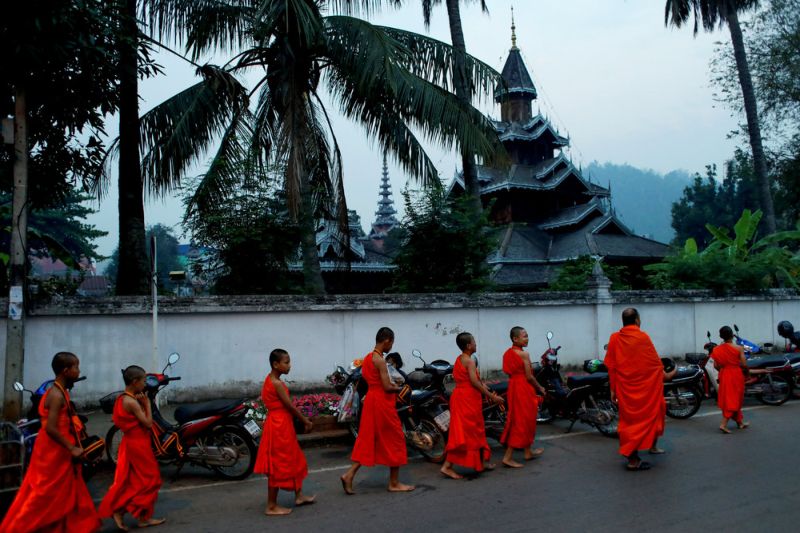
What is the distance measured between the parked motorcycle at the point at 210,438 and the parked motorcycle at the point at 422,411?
1205 millimetres

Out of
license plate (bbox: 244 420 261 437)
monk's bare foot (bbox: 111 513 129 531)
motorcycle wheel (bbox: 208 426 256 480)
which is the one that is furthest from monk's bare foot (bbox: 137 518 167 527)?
license plate (bbox: 244 420 261 437)

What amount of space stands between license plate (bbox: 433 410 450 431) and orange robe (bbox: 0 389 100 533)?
11.6 ft

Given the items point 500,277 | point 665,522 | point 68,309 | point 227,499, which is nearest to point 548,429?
point 665,522

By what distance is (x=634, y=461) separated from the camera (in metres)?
6.60

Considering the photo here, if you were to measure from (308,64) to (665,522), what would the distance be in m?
10.1

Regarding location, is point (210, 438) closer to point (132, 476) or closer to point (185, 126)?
point (132, 476)

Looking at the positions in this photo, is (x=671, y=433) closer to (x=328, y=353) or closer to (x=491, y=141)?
(x=328, y=353)

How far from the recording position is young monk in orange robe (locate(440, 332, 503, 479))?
641cm

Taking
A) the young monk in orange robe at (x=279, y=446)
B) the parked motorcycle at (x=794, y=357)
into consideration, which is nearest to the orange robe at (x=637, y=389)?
the young monk in orange robe at (x=279, y=446)

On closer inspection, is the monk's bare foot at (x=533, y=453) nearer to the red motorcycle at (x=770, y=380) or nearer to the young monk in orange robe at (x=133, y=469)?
the young monk in orange robe at (x=133, y=469)

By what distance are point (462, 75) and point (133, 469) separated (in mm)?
9683

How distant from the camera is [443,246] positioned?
1364 cm

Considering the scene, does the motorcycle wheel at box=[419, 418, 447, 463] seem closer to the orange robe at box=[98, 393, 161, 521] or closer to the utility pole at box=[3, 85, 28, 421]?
the orange robe at box=[98, 393, 161, 521]

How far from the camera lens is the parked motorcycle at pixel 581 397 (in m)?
8.12
